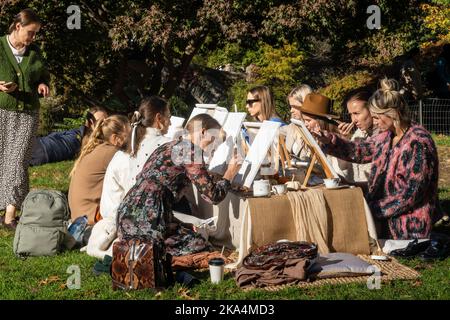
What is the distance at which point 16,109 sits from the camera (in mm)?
8484

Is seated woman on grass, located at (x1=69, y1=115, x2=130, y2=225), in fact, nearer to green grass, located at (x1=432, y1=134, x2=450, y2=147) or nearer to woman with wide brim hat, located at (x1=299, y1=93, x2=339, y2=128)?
woman with wide brim hat, located at (x1=299, y1=93, x2=339, y2=128)

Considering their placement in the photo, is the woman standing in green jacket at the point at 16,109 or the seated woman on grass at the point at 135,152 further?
the woman standing in green jacket at the point at 16,109

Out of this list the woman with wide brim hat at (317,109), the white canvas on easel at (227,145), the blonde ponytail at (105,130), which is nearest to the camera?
the white canvas on easel at (227,145)

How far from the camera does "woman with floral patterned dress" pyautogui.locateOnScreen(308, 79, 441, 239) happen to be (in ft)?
23.5

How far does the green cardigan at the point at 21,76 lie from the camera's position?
8.45m

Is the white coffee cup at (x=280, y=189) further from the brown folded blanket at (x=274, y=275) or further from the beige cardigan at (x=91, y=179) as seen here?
the beige cardigan at (x=91, y=179)

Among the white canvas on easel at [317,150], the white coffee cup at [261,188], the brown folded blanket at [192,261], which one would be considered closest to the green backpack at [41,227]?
the brown folded blanket at [192,261]

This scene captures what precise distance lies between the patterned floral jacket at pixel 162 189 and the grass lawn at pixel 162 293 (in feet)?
1.47

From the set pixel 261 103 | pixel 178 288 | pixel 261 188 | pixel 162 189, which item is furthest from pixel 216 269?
pixel 261 103

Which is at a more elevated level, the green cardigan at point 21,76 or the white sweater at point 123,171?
the green cardigan at point 21,76

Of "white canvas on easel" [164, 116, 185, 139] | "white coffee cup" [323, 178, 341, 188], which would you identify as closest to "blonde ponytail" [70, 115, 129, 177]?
"white canvas on easel" [164, 116, 185, 139]

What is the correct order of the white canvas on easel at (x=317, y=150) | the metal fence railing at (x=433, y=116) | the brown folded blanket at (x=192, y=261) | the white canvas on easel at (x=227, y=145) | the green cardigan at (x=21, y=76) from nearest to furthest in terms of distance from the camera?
the brown folded blanket at (x=192, y=261), the white canvas on easel at (x=317, y=150), the white canvas on easel at (x=227, y=145), the green cardigan at (x=21, y=76), the metal fence railing at (x=433, y=116)

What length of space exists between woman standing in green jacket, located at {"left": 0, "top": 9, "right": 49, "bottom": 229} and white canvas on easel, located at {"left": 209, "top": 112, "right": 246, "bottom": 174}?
1.86 m

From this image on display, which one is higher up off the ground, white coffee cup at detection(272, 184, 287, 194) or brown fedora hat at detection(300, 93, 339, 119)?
brown fedora hat at detection(300, 93, 339, 119)
